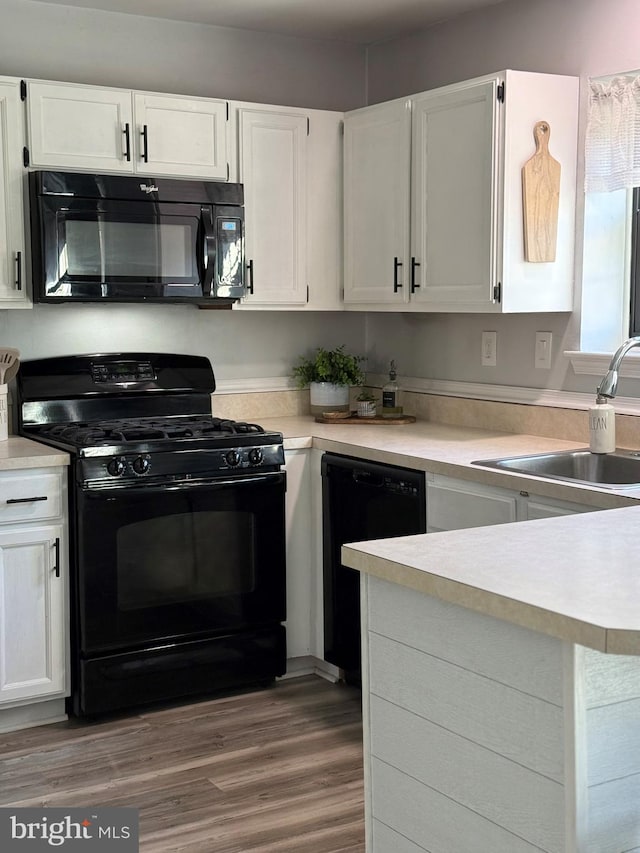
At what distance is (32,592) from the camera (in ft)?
10.8

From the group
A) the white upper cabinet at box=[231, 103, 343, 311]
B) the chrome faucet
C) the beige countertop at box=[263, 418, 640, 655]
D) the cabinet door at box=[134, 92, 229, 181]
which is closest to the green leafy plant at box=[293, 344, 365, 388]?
the white upper cabinet at box=[231, 103, 343, 311]

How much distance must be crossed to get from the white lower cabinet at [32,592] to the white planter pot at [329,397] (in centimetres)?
125

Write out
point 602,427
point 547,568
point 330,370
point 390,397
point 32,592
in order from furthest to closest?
point 330,370, point 390,397, point 32,592, point 602,427, point 547,568

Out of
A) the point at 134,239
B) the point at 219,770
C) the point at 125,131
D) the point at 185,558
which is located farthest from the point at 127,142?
the point at 219,770

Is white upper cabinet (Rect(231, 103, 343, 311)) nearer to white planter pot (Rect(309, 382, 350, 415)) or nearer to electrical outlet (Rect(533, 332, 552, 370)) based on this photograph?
white planter pot (Rect(309, 382, 350, 415))

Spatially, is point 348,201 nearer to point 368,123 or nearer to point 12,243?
point 368,123

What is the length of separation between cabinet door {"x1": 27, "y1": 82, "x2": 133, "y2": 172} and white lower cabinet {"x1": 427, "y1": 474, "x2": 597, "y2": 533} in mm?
1554

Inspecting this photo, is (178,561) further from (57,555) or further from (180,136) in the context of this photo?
(180,136)

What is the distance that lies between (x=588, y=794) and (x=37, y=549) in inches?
85.9

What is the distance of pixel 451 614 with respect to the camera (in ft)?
5.68

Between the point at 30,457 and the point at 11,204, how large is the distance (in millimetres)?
873

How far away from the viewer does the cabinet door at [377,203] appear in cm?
378

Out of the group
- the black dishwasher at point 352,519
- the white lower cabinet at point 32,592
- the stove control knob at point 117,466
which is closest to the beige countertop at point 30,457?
the white lower cabinet at point 32,592

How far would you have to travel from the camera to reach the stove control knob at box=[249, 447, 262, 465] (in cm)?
357
